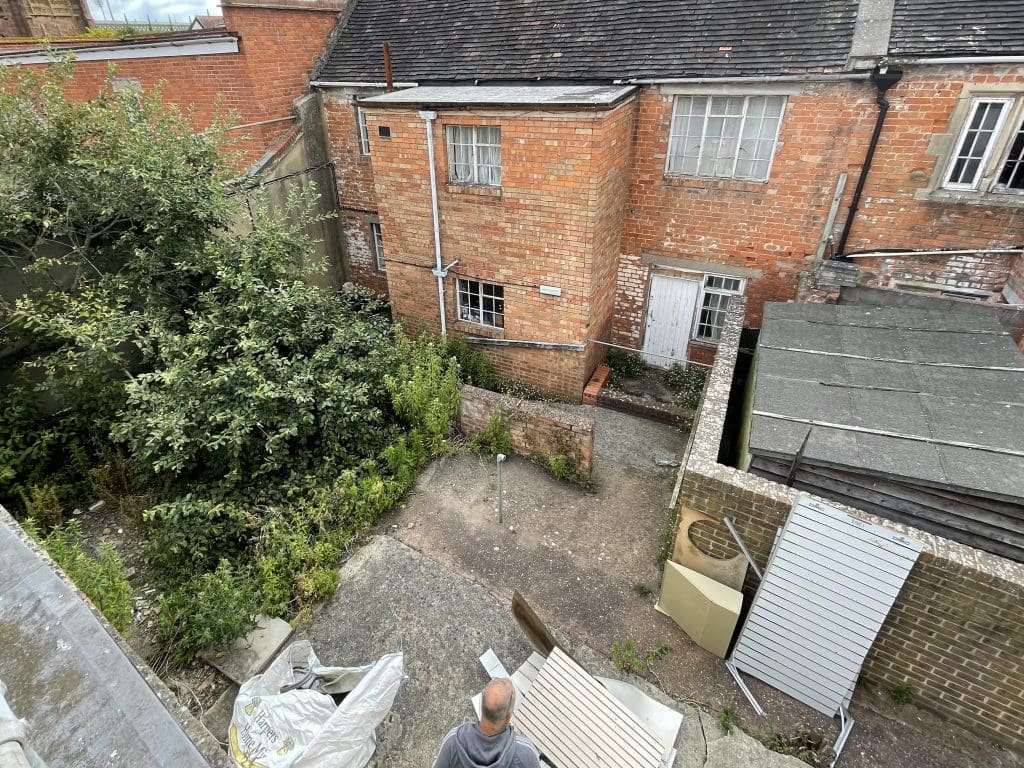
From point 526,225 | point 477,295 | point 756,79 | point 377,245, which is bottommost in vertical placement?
point 477,295

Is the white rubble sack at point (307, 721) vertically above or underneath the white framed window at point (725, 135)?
underneath

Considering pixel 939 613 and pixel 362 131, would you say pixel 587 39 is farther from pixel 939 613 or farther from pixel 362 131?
pixel 939 613

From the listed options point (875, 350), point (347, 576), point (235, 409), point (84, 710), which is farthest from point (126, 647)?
point (875, 350)

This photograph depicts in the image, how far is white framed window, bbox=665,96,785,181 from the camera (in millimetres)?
7824

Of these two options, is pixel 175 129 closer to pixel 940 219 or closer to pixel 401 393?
pixel 401 393

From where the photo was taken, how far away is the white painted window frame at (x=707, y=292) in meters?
9.01

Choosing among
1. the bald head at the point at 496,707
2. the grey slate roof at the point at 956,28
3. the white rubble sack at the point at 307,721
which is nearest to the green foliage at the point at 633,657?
the white rubble sack at the point at 307,721

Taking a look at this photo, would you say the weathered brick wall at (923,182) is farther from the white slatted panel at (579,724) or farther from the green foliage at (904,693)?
the white slatted panel at (579,724)

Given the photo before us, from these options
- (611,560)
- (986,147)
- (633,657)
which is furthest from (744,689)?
(986,147)

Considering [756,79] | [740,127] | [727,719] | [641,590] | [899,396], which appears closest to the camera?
[727,719]

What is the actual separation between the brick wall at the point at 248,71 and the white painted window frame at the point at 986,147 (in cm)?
1208

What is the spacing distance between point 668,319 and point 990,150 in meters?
4.98

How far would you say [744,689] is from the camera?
15.0 feet

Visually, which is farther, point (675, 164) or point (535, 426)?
point (675, 164)
